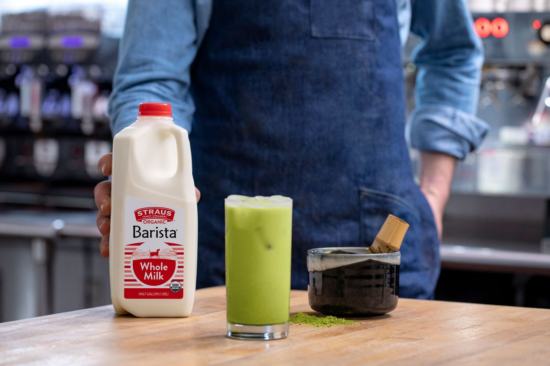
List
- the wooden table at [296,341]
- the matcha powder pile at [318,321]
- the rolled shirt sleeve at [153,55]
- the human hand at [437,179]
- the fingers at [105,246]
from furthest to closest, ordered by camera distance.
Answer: the human hand at [437,179] < the rolled shirt sleeve at [153,55] < the fingers at [105,246] < the matcha powder pile at [318,321] < the wooden table at [296,341]

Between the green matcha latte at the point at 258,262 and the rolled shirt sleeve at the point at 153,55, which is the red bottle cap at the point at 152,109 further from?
the rolled shirt sleeve at the point at 153,55

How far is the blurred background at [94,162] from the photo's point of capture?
2707 mm

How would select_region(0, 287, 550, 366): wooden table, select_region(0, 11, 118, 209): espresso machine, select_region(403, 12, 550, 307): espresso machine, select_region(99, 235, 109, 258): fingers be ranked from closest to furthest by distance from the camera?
select_region(0, 287, 550, 366): wooden table
select_region(99, 235, 109, 258): fingers
select_region(403, 12, 550, 307): espresso machine
select_region(0, 11, 118, 209): espresso machine

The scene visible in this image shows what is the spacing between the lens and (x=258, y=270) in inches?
33.1

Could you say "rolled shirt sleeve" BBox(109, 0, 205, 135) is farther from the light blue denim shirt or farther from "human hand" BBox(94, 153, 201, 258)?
"human hand" BBox(94, 153, 201, 258)

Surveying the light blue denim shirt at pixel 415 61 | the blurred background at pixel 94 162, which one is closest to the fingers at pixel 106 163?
the light blue denim shirt at pixel 415 61

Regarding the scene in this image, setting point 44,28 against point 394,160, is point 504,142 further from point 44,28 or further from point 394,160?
point 44,28

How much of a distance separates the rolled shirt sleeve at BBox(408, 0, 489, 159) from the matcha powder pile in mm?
796

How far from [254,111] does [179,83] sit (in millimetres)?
153

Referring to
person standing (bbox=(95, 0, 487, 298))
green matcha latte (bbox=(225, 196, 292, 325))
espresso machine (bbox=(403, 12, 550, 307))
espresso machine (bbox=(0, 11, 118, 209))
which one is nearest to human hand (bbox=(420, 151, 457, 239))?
person standing (bbox=(95, 0, 487, 298))

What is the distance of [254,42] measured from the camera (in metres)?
1.32

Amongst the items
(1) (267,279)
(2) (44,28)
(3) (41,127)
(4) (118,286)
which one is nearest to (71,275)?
(3) (41,127)

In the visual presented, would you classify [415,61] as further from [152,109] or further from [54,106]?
[54,106]

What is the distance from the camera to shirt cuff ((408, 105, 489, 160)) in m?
1.63
